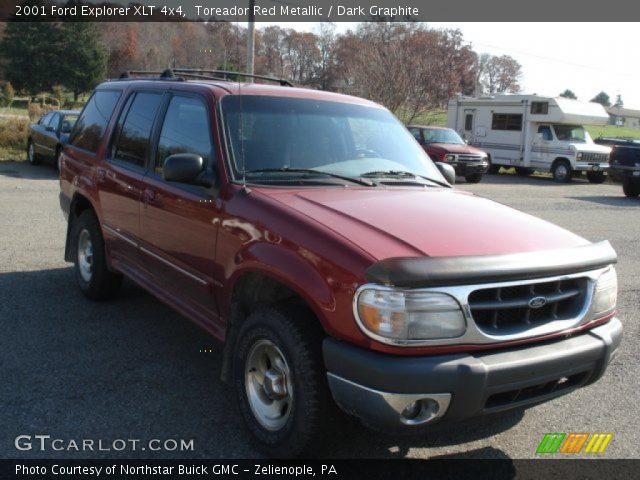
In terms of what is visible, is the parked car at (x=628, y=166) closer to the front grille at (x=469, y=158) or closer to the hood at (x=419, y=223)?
the front grille at (x=469, y=158)


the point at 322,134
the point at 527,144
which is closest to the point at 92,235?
the point at 322,134

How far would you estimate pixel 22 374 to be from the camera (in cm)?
414

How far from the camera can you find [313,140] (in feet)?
13.7

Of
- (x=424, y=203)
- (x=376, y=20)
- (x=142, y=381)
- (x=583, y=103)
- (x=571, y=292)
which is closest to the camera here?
(x=571, y=292)

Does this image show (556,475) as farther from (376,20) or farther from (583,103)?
(376,20)

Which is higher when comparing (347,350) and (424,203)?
(424,203)

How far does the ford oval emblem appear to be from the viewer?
117 inches

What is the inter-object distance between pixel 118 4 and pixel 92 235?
1193 cm

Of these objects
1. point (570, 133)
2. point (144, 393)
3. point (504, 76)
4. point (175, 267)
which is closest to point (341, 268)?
point (175, 267)

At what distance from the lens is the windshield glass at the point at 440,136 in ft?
71.2

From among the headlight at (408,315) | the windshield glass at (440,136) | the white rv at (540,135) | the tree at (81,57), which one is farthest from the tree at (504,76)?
the headlight at (408,315)

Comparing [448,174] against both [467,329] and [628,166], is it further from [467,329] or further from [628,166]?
[628,166]
